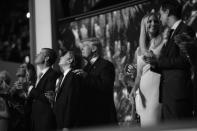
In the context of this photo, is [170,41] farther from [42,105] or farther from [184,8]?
[42,105]

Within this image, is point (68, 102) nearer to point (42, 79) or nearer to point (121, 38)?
point (42, 79)

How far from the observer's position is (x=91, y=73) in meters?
7.05

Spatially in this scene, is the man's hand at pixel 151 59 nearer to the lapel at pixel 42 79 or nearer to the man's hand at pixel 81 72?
the man's hand at pixel 81 72

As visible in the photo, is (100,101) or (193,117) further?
(100,101)

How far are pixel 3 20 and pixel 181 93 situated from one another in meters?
5.11

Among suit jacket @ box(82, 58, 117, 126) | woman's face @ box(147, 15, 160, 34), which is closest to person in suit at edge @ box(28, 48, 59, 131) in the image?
suit jacket @ box(82, 58, 117, 126)

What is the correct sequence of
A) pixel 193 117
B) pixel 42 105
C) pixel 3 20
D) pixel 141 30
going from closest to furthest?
pixel 193 117 → pixel 141 30 → pixel 42 105 → pixel 3 20

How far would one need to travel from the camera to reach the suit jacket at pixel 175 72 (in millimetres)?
6211

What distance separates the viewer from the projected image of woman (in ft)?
21.4

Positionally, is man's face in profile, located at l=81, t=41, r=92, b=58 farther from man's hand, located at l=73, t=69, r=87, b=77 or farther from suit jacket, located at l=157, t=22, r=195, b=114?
suit jacket, located at l=157, t=22, r=195, b=114

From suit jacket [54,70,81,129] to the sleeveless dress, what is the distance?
0.96 metres

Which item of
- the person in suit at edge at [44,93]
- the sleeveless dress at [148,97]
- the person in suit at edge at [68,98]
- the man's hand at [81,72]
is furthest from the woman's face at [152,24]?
the person in suit at edge at [44,93]

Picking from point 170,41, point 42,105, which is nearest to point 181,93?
point 170,41

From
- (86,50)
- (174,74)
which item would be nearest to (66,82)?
(86,50)
